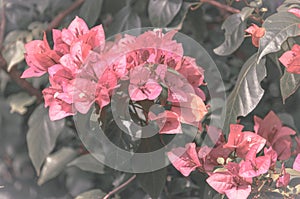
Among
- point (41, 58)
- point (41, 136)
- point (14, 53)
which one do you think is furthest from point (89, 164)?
point (41, 58)

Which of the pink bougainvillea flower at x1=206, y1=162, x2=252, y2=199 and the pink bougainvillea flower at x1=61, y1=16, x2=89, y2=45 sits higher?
the pink bougainvillea flower at x1=61, y1=16, x2=89, y2=45

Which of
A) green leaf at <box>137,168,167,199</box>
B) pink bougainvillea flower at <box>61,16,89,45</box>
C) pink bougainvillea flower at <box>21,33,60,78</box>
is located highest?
pink bougainvillea flower at <box>61,16,89,45</box>

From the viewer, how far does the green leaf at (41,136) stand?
38.4 inches

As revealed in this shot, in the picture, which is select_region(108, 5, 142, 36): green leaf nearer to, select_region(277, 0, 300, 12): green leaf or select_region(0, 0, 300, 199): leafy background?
select_region(0, 0, 300, 199): leafy background

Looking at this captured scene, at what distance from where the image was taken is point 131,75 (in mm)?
681

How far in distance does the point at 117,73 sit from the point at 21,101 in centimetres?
45

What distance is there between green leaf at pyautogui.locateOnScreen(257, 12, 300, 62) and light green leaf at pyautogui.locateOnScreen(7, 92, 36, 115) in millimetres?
480

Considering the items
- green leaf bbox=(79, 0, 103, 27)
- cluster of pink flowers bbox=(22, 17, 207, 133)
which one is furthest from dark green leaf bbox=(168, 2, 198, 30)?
cluster of pink flowers bbox=(22, 17, 207, 133)

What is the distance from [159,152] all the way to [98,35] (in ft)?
0.57

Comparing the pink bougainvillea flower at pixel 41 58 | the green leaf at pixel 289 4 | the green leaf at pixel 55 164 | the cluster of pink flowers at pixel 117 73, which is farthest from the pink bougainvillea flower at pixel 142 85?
the green leaf at pixel 55 164

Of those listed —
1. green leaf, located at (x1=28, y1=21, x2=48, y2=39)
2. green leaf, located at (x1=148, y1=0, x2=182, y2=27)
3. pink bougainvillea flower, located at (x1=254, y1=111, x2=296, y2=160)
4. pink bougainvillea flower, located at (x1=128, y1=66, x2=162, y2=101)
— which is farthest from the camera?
green leaf, located at (x1=28, y1=21, x2=48, y2=39)

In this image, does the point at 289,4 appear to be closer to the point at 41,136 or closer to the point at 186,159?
the point at 186,159

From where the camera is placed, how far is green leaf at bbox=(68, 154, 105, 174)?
994 mm

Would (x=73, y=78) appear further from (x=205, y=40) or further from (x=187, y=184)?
(x=205, y=40)
